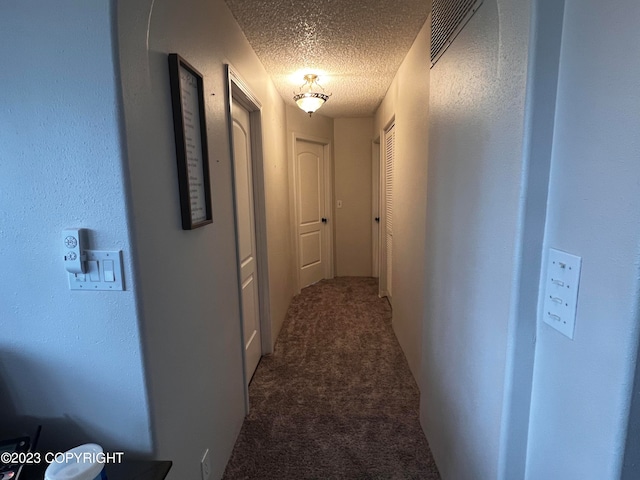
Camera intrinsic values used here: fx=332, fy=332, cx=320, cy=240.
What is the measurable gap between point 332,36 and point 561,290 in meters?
2.09

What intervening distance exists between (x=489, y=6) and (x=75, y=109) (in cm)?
123

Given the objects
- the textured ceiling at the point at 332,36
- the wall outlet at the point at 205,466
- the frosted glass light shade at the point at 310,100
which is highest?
the textured ceiling at the point at 332,36

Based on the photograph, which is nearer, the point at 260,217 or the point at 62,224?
the point at 62,224

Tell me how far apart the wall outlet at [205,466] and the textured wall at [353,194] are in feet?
12.6

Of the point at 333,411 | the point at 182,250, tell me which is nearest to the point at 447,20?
the point at 182,250

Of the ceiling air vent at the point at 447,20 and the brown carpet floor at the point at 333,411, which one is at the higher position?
the ceiling air vent at the point at 447,20

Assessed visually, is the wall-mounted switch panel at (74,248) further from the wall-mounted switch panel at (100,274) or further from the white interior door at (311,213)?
the white interior door at (311,213)

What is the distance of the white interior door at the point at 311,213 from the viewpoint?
429 centimetres

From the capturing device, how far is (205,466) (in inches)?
54.6

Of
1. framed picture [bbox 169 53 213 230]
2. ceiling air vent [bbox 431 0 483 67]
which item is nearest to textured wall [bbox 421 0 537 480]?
ceiling air vent [bbox 431 0 483 67]

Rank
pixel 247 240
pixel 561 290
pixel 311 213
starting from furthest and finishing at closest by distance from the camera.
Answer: pixel 311 213
pixel 247 240
pixel 561 290

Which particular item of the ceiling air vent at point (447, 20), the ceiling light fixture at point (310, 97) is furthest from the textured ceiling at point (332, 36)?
the ceiling air vent at point (447, 20)

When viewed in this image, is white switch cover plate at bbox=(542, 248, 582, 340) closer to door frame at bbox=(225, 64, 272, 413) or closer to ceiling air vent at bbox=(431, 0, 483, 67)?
ceiling air vent at bbox=(431, 0, 483, 67)

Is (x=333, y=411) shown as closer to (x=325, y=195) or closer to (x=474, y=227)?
(x=474, y=227)
